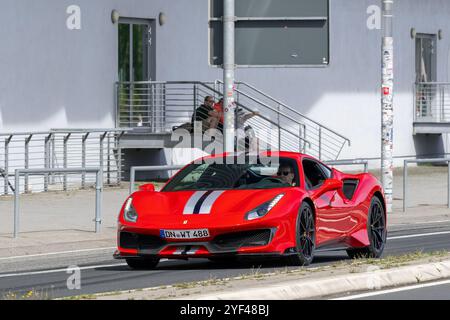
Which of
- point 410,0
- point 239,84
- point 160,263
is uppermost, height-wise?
point 410,0

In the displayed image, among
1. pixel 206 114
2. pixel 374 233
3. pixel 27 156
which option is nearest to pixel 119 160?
pixel 206 114

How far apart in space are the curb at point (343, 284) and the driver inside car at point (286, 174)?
239 cm

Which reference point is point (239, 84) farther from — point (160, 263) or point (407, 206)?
point (160, 263)

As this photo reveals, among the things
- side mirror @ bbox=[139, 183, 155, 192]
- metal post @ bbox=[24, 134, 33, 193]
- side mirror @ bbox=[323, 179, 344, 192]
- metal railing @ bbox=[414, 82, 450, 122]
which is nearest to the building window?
side mirror @ bbox=[323, 179, 344, 192]

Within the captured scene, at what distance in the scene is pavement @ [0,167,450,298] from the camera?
14.7m

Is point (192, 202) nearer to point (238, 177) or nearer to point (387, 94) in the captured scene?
point (238, 177)

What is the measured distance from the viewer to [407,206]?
26656mm

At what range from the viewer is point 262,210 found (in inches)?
607

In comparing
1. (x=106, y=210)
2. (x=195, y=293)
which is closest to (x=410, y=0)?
(x=106, y=210)

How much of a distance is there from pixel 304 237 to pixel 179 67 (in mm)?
18829

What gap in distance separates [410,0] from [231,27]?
73.2ft

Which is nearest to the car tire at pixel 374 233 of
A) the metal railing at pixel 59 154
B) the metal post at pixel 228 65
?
the metal post at pixel 228 65

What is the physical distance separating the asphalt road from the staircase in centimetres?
1268

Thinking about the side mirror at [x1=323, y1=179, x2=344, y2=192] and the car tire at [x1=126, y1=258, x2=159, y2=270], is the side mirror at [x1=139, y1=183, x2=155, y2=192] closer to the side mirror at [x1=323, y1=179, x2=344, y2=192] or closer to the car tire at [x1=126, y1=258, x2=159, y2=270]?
the car tire at [x1=126, y1=258, x2=159, y2=270]
